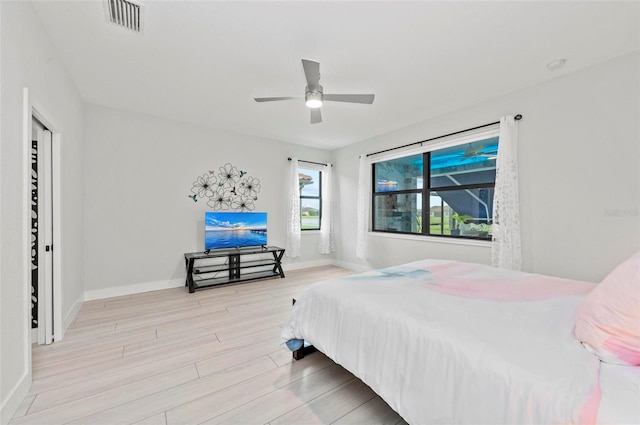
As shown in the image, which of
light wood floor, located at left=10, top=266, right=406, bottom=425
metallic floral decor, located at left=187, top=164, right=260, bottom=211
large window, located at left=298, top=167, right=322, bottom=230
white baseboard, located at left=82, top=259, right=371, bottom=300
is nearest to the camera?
light wood floor, located at left=10, top=266, right=406, bottom=425

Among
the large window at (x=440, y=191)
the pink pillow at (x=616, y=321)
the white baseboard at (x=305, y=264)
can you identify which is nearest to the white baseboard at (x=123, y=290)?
the white baseboard at (x=305, y=264)

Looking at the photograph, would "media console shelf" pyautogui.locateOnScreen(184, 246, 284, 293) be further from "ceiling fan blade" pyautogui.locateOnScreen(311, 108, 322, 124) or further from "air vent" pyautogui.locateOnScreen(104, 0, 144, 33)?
"air vent" pyautogui.locateOnScreen(104, 0, 144, 33)

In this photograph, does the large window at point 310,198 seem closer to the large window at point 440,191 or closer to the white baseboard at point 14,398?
the large window at point 440,191

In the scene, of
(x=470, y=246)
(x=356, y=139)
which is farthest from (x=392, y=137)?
(x=470, y=246)

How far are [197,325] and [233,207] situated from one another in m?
2.25

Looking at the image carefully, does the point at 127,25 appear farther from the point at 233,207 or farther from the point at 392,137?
the point at 392,137

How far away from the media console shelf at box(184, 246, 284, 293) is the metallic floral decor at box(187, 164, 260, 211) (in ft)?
2.51

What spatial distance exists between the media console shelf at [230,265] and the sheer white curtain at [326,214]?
1.11m

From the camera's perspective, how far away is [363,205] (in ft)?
16.1

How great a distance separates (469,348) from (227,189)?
4.17 metres

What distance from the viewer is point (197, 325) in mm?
2730

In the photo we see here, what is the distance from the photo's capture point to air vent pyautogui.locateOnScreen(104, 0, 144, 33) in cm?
181

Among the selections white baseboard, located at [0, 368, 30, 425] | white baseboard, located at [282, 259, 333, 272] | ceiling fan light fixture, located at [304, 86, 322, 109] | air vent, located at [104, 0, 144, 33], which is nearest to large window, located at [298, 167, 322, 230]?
white baseboard, located at [282, 259, 333, 272]

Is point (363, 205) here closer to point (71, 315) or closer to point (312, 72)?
point (312, 72)
